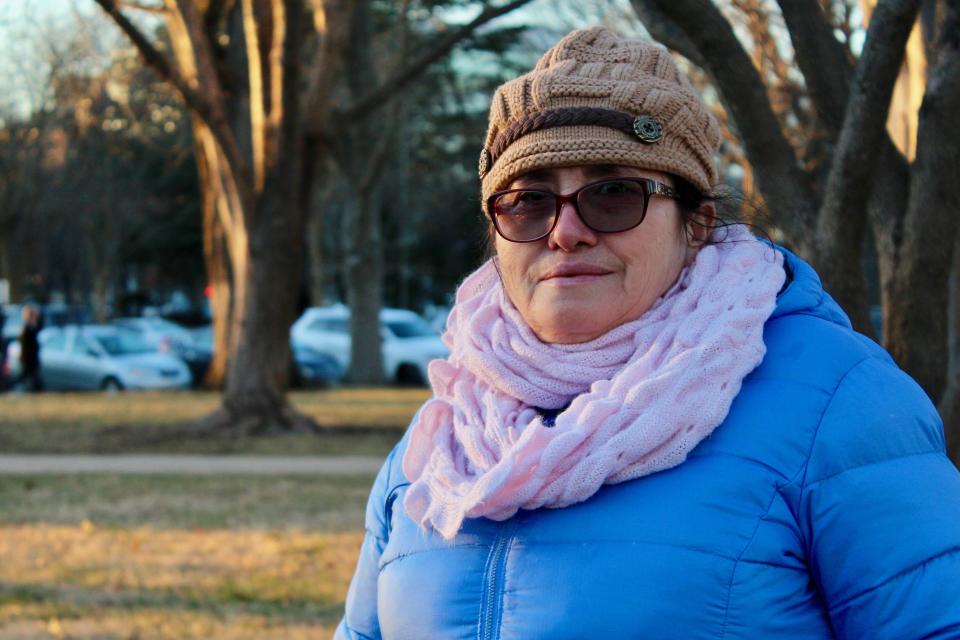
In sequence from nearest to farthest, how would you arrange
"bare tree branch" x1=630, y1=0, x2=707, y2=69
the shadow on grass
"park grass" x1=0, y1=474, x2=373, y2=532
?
"bare tree branch" x1=630, y1=0, x2=707, y2=69, the shadow on grass, "park grass" x1=0, y1=474, x2=373, y2=532

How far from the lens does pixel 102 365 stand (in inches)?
910

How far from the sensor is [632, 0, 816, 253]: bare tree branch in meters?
3.89

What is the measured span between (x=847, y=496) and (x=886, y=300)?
7.04 feet

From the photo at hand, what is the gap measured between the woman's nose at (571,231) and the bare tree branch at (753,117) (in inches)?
75.1

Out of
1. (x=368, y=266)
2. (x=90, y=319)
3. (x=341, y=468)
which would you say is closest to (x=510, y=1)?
(x=341, y=468)

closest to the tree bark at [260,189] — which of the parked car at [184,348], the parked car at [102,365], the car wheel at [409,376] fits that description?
the parked car at [102,365]

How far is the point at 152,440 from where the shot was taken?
13.3 metres

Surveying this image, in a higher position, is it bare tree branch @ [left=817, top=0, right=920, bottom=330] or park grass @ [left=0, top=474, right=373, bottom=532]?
bare tree branch @ [left=817, top=0, right=920, bottom=330]

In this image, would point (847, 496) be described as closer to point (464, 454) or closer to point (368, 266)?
point (464, 454)

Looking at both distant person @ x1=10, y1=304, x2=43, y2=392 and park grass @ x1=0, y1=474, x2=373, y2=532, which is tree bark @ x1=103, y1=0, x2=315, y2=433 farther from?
distant person @ x1=10, y1=304, x2=43, y2=392

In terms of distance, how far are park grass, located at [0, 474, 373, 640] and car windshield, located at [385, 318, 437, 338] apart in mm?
17521

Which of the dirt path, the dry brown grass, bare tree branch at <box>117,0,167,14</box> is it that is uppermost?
bare tree branch at <box>117,0,167,14</box>

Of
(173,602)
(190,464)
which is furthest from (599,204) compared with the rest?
(190,464)

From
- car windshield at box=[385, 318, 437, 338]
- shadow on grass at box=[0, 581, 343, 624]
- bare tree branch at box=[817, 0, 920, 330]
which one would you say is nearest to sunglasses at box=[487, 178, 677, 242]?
bare tree branch at box=[817, 0, 920, 330]
